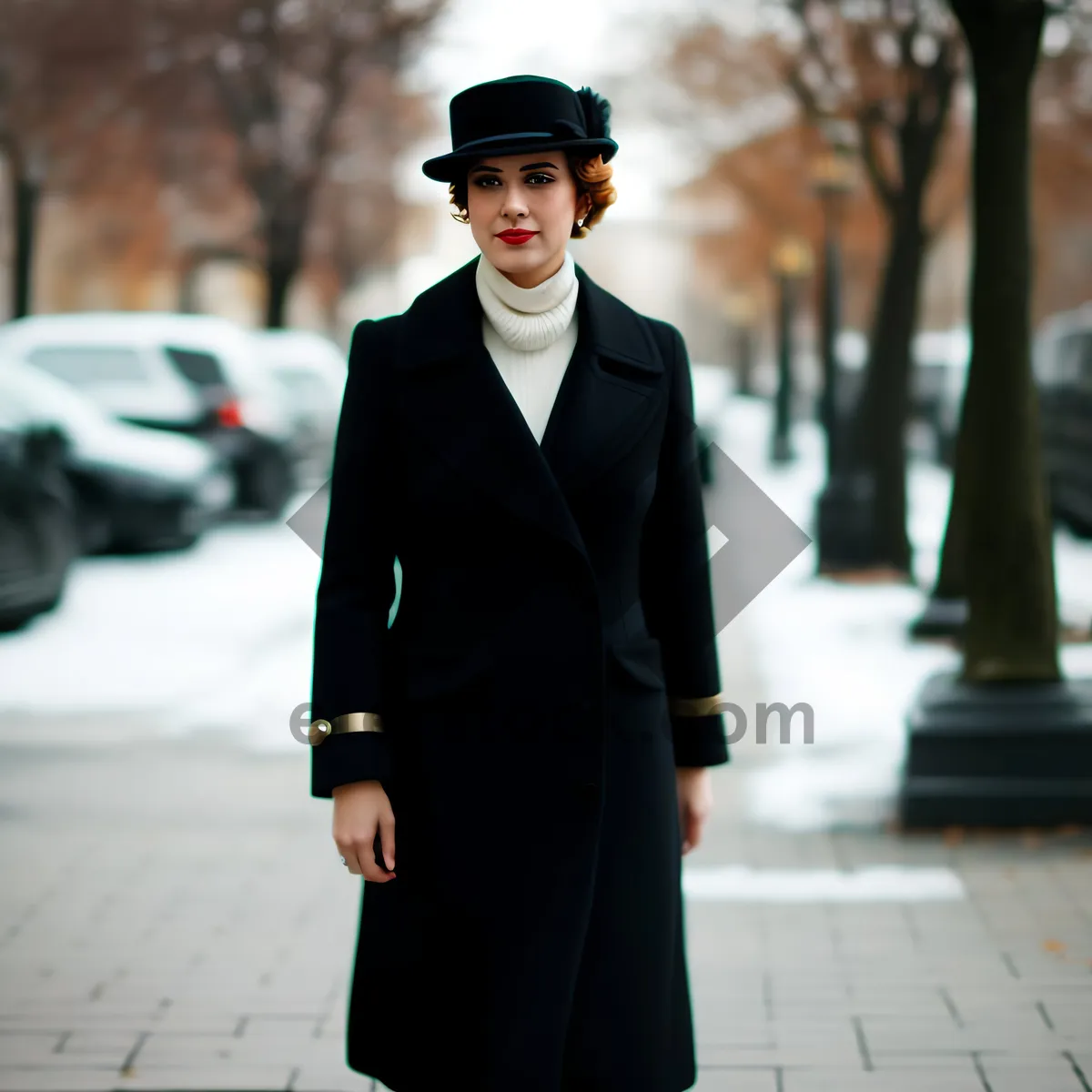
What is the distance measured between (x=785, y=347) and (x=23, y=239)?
11.6 m

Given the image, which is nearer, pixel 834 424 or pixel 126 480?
pixel 126 480

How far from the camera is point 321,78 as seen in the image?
27.7 metres

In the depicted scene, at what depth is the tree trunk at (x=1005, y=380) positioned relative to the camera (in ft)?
21.6

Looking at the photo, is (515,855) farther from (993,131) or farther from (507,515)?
(993,131)

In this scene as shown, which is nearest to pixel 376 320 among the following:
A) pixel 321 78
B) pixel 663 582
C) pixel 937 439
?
pixel 663 582

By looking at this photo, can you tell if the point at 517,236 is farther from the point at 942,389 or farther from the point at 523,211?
the point at 942,389

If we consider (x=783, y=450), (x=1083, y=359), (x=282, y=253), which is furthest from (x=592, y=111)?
(x=282, y=253)

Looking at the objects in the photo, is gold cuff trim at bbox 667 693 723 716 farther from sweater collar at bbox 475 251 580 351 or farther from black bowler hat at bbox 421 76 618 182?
black bowler hat at bbox 421 76 618 182

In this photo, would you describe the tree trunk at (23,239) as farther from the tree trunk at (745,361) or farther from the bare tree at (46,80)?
the tree trunk at (745,361)

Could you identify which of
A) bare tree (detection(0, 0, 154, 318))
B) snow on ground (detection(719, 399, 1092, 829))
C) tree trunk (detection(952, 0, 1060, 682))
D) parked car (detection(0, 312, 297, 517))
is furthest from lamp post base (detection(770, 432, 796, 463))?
tree trunk (detection(952, 0, 1060, 682))

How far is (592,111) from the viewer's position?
2846mm

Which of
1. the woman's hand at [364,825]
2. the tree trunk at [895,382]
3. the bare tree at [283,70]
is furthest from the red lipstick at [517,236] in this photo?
the bare tree at [283,70]

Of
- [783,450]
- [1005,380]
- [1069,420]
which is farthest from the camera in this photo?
[783,450]

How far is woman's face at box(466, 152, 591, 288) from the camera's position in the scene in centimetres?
273
